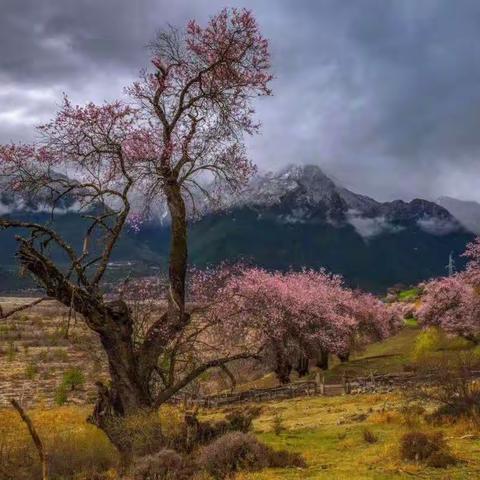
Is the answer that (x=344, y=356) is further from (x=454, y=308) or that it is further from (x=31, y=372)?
(x=31, y=372)

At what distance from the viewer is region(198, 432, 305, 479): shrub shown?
591 inches

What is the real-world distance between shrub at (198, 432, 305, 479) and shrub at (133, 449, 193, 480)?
1.98 ft

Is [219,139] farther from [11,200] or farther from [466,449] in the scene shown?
[466,449]

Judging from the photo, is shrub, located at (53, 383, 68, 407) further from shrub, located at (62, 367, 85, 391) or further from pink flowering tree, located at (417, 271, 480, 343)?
pink flowering tree, located at (417, 271, 480, 343)

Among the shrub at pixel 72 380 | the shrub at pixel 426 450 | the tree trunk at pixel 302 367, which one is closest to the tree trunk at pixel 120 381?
the shrub at pixel 426 450

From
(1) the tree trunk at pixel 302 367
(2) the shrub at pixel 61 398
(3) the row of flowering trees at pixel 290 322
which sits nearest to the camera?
(2) the shrub at pixel 61 398

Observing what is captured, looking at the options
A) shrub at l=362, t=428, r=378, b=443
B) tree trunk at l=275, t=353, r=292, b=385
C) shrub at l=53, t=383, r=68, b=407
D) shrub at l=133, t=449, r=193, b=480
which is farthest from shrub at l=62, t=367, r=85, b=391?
shrub at l=133, t=449, r=193, b=480

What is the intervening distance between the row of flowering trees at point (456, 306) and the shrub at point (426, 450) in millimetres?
33498

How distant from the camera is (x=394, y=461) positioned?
49.4 feet

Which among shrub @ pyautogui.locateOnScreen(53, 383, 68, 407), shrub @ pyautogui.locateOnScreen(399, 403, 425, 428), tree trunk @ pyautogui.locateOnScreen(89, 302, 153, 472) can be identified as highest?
tree trunk @ pyautogui.locateOnScreen(89, 302, 153, 472)

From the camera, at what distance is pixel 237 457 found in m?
15.5

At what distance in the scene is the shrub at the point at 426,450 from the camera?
557 inches

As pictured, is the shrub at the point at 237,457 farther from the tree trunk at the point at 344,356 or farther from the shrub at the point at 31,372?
the shrub at the point at 31,372

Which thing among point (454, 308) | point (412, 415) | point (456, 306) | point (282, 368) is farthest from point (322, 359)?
point (412, 415)
